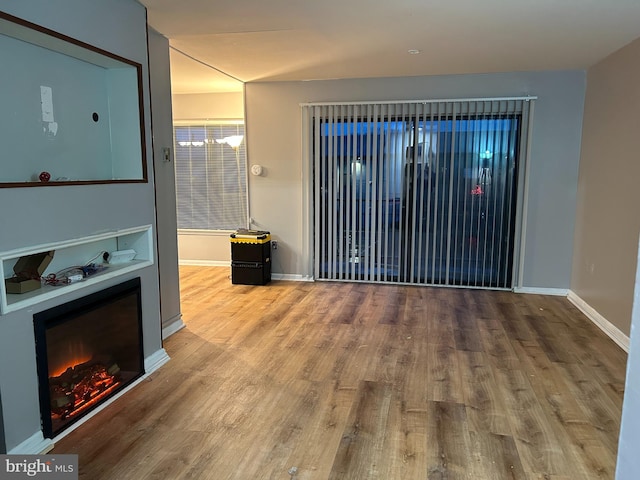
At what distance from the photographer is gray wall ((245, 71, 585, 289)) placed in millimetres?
5078

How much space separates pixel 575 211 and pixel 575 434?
3356mm

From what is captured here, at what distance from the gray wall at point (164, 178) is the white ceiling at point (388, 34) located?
24 centimetres

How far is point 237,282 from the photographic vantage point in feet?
19.1

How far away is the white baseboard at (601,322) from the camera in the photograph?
148 inches

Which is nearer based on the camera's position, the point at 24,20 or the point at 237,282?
the point at 24,20

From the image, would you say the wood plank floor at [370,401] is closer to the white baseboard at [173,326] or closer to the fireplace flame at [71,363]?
the white baseboard at [173,326]

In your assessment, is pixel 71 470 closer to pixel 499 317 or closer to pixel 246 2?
pixel 246 2

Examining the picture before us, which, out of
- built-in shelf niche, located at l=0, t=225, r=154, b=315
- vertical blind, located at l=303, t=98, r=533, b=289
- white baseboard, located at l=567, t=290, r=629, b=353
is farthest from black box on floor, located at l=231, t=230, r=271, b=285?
white baseboard, located at l=567, t=290, r=629, b=353

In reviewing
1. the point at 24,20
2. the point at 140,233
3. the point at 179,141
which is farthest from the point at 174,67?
the point at 24,20

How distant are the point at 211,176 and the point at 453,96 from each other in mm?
3660

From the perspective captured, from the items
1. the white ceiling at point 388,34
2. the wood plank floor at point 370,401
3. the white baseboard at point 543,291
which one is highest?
the white ceiling at point 388,34

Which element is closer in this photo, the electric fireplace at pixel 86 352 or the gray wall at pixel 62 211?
the gray wall at pixel 62 211

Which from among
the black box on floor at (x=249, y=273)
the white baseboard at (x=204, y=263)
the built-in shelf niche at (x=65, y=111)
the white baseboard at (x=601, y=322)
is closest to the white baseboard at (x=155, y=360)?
the built-in shelf niche at (x=65, y=111)

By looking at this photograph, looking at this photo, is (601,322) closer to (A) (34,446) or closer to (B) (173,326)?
(B) (173,326)
